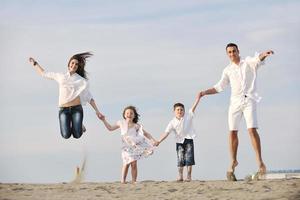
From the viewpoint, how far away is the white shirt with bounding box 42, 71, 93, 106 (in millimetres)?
14438

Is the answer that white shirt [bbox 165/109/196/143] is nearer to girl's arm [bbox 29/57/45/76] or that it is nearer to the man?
the man

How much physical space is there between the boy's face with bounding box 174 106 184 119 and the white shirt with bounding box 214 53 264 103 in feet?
6.02

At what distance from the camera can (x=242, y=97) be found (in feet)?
42.2

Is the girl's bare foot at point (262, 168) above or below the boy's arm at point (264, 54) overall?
below

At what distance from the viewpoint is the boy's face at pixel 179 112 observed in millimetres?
14656

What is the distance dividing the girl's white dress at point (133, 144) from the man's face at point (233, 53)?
271 cm

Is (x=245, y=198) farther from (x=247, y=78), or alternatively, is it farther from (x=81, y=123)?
(x=81, y=123)

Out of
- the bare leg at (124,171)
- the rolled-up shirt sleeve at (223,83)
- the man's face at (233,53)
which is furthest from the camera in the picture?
the bare leg at (124,171)

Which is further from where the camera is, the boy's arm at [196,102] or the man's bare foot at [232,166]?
→ the boy's arm at [196,102]

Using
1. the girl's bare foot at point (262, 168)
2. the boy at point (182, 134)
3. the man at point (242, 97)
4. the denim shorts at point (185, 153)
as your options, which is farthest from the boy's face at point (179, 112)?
the girl's bare foot at point (262, 168)

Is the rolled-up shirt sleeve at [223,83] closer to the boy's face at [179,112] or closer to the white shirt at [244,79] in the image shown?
the white shirt at [244,79]

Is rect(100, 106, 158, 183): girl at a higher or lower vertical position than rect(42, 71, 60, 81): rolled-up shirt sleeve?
lower

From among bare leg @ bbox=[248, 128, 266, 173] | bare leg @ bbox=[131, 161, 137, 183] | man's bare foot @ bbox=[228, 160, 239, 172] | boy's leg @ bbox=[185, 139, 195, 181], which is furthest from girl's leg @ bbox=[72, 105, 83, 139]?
bare leg @ bbox=[248, 128, 266, 173]

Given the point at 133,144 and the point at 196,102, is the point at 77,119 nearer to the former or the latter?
the point at 133,144
